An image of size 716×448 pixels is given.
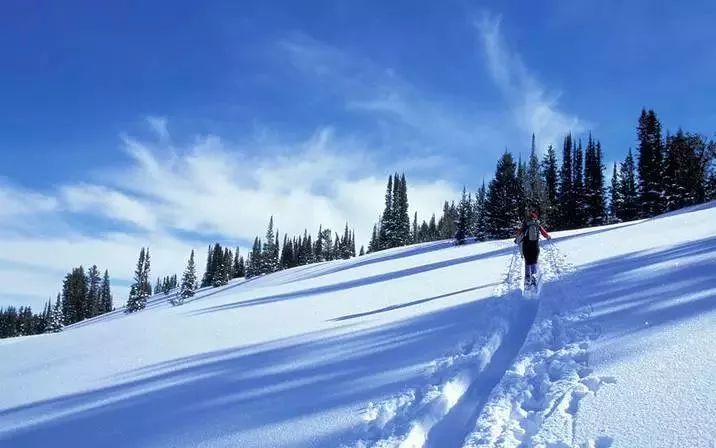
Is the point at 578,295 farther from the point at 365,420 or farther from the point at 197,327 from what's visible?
the point at 197,327

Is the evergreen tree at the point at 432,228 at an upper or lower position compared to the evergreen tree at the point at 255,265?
upper

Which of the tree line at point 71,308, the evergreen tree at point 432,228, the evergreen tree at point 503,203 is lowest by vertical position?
the tree line at point 71,308

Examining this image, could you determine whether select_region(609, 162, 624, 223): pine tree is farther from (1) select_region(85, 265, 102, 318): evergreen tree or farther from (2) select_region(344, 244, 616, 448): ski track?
(1) select_region(85, 265, 102, 318): evergreen tree

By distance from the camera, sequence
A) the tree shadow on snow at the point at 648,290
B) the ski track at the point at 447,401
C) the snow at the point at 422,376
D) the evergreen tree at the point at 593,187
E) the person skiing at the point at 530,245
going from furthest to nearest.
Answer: the evergreen tree at the point at 593,187
the person skiing at the point at 530,245
the tree shadow on snow at the point at 648,290
the ski track at the point at 447,401
the snow at the point at 422,376

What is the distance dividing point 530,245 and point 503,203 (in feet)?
119

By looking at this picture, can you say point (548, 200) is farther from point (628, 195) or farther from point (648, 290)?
point (648, 290)

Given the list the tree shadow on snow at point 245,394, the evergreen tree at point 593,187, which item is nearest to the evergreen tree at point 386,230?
the evergreen tree at point 593,187

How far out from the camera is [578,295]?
9.43 meters

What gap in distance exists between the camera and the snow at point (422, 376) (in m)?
4.30

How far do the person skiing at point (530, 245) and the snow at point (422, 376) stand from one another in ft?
2.22

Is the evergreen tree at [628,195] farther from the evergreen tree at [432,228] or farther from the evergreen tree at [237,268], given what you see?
the evergreen tree at [237,268]

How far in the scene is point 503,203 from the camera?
154 feet

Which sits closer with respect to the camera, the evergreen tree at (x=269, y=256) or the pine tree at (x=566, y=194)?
the pine tree at (x=566, y=194)

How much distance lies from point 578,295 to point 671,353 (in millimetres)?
4505
